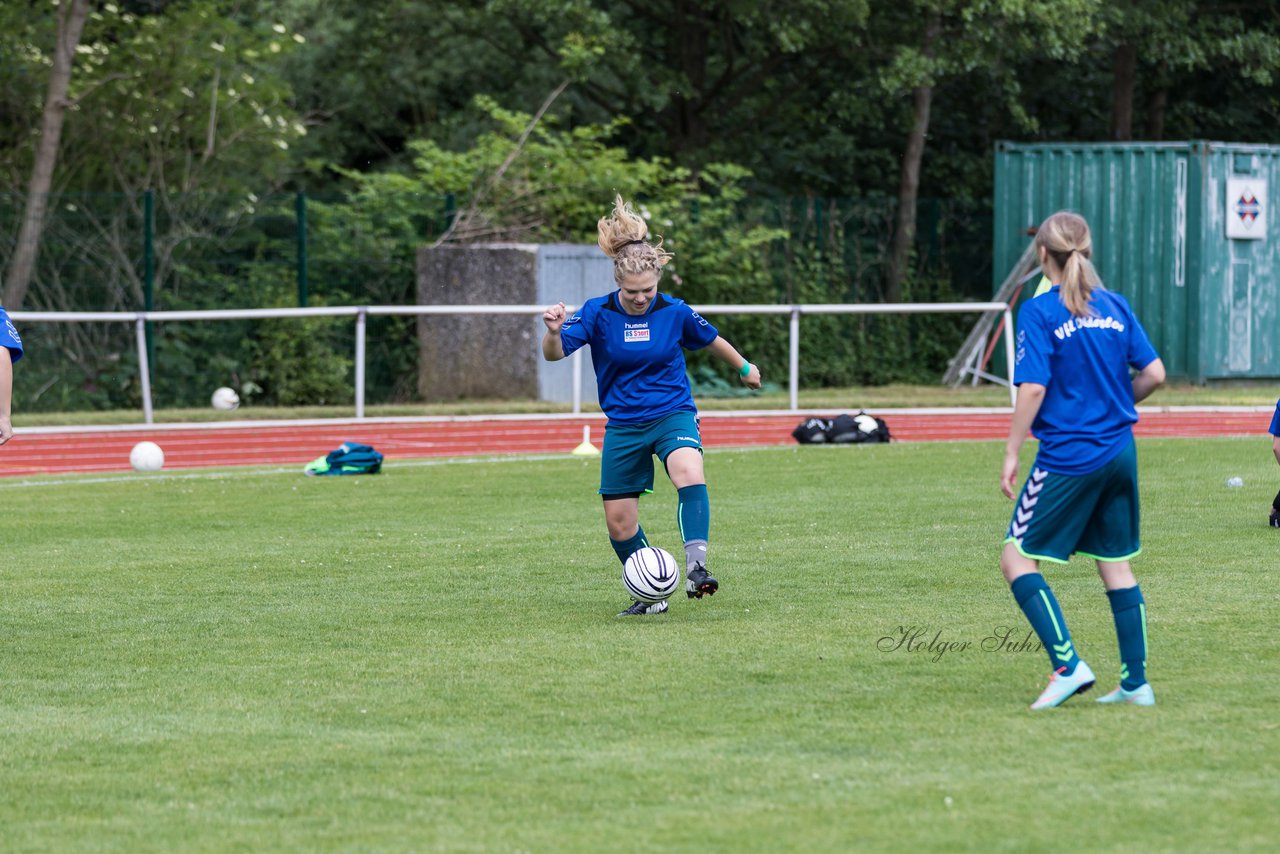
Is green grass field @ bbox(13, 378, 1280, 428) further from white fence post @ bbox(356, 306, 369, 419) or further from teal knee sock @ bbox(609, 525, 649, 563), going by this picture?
teal knee sock @ bbox(609, 525, 649, 563)

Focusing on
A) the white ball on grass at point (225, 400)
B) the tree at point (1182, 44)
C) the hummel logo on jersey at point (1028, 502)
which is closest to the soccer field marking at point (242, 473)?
the white ball on grass at point (225, 400)

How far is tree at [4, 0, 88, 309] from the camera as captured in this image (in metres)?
21.9

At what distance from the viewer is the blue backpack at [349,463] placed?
15.2m

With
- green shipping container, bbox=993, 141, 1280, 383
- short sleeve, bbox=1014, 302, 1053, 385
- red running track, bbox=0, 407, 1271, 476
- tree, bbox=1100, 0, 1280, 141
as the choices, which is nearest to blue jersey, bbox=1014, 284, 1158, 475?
short sleeve, bbox=1014, 302, 1053, 385

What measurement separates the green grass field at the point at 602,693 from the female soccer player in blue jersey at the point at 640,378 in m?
0.42

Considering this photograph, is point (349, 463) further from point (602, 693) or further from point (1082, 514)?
point (1082, 514)

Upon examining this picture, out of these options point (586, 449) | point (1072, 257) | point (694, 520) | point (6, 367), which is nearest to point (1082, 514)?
point (1072, 257)

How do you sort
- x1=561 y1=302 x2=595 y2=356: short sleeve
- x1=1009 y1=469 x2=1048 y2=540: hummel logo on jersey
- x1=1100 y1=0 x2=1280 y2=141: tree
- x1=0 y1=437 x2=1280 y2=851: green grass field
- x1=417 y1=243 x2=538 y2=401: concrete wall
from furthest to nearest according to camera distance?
x1=1100 y1=0 x2=1280 y2=141: tree
x1=417 y1=243 x2=538 y2=401: concrete wall
x1=561 y1=302 x2=595 y2=356: short sleeve
x1=1009 y1=469 x2=1048 y2=540: hummel logo on jersey
x1=0 y1=437 x2=1280 y2=851: green grass field

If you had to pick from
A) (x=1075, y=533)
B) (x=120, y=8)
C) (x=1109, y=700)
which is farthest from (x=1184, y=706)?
(x=120, y=8)

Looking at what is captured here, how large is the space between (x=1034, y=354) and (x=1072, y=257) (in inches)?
13.6

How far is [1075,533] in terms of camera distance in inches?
247

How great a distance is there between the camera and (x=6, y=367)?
26.3 ft

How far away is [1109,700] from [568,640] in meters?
2.41

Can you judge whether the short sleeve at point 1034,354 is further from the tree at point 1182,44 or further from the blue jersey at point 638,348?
the tree at point 1182,44
